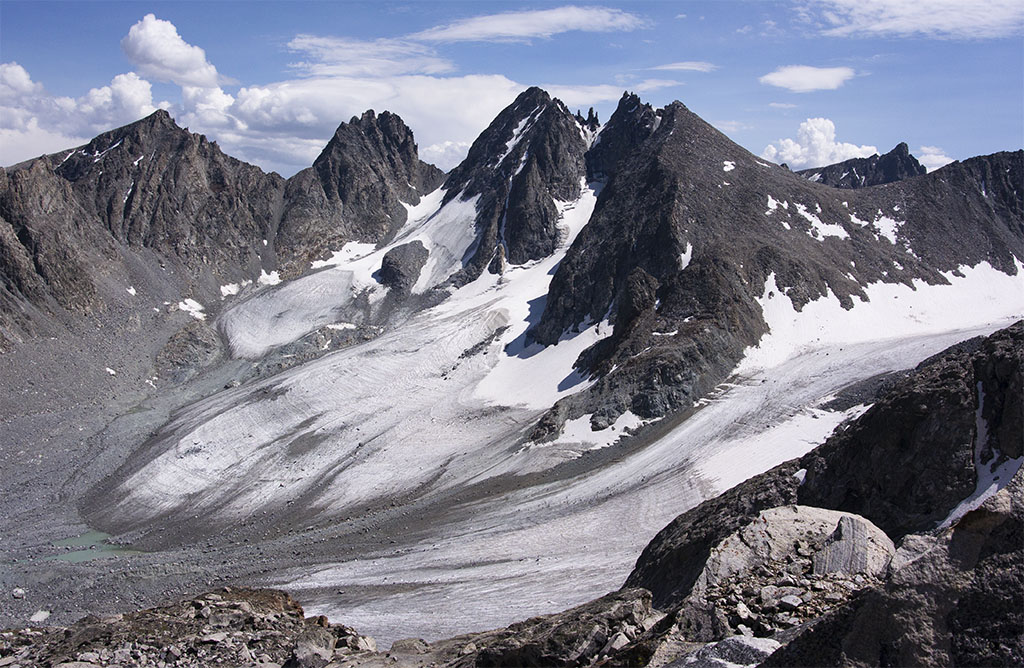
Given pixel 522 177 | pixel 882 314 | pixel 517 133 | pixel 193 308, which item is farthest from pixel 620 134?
pixel 193 308

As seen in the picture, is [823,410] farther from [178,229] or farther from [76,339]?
[178,229]

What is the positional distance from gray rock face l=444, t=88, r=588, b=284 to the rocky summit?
633 millimetres

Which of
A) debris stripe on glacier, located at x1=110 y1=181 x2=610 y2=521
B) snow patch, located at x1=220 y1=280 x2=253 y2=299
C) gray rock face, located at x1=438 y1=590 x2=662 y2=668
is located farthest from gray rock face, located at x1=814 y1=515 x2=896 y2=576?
snow patch, located at x1=220 y1=280 x2=253 y2=299

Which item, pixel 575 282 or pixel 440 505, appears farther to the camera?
pixel 575 282

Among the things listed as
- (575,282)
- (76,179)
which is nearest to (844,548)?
(575,282)

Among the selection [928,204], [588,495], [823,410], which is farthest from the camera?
[928,204]

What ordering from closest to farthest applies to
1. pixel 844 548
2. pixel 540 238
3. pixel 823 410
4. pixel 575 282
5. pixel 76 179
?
pixel 844 548 → pixel 823 410 → pixel 575 282 → pixel 540 238 → pixel 76 179

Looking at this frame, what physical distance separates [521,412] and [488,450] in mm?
6687

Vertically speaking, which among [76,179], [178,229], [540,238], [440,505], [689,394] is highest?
[76,179]

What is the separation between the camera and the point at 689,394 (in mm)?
46344

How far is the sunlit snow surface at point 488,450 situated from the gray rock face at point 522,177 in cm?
1945

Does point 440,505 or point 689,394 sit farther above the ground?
point 689,394

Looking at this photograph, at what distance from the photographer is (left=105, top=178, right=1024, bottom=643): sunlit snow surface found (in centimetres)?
3178

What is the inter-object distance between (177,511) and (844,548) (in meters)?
44.7
